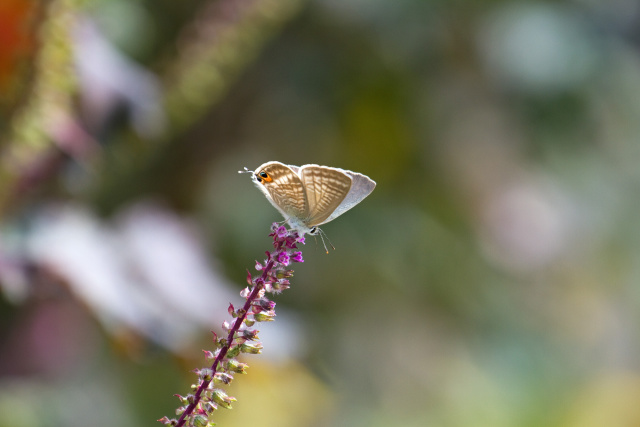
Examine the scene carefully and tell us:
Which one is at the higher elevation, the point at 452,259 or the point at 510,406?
the point at 452,259

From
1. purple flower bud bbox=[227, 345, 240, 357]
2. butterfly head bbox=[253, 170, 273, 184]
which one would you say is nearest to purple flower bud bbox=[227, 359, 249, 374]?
purple flower bud bbox=[227, 345, 240, 357]

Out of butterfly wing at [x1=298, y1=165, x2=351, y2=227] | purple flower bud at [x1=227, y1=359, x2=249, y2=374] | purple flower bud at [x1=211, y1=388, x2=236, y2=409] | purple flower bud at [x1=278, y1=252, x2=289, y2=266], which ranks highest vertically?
butterfly wing at [x1=298, y1=165, x2=351, y2=227]

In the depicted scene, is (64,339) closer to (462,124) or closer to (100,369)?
(100,369)

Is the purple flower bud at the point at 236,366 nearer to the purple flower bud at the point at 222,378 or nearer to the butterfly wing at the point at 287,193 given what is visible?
the purple flower bud at the point at 222,378

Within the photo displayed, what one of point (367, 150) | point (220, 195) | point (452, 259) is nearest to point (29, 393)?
point (220, 195)

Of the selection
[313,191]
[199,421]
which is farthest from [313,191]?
[199,421]

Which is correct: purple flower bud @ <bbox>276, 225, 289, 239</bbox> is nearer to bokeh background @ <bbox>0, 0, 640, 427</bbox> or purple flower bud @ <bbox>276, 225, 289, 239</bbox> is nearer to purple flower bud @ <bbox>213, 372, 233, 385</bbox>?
purple flower bud @ <bbox>213, 372, 233, 385</bbox>

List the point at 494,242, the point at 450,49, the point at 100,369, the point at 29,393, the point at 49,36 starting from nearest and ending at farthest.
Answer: the point at 49,36 → the point at 29,393 → the point at 100,369 → the point at 450,49 → the point at 494,242

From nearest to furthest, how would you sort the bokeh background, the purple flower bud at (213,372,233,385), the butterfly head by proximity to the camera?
the purple flower bud at (213,372,233,385) < the butterfly head < the bokeh background
